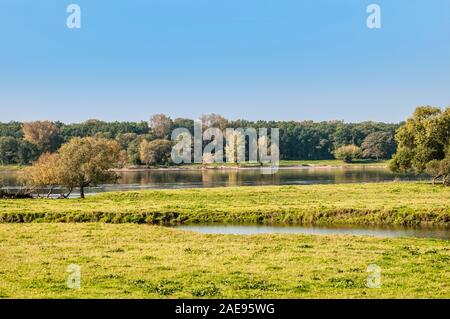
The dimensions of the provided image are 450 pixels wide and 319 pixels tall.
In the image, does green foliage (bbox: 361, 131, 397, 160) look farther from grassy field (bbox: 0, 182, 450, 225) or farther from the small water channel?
the small water channel

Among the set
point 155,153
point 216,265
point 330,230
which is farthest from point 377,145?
point 216,265

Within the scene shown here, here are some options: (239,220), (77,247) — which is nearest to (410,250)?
(77,247)

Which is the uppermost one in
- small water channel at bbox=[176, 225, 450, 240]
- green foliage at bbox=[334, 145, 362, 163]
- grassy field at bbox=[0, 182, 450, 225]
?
green foliage at bbox=[334, 145, 362, 163]

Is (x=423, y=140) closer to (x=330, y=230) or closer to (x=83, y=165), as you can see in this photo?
(x=330, y=230)

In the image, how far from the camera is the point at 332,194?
187 feet

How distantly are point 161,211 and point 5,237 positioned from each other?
620 inches

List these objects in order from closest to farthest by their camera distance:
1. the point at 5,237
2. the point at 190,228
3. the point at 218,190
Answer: the point at 5,237
the point at 190,228
the point at 218,190

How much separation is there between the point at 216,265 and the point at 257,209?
75.7ft

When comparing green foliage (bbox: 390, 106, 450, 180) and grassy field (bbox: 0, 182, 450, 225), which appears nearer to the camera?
grassy field (bbox: 0, 182, 450, 225)

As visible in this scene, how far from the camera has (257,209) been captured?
148 feet

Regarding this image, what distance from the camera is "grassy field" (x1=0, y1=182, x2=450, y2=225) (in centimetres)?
4169

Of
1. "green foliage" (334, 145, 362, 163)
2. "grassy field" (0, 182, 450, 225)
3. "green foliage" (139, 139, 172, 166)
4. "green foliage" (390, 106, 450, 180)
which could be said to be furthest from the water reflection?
"green foliage" (334, 145, 362, 163)

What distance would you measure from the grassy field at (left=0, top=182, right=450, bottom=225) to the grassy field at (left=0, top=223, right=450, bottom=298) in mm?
10123

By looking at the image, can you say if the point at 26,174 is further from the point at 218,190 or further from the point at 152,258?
the point at 152,258
